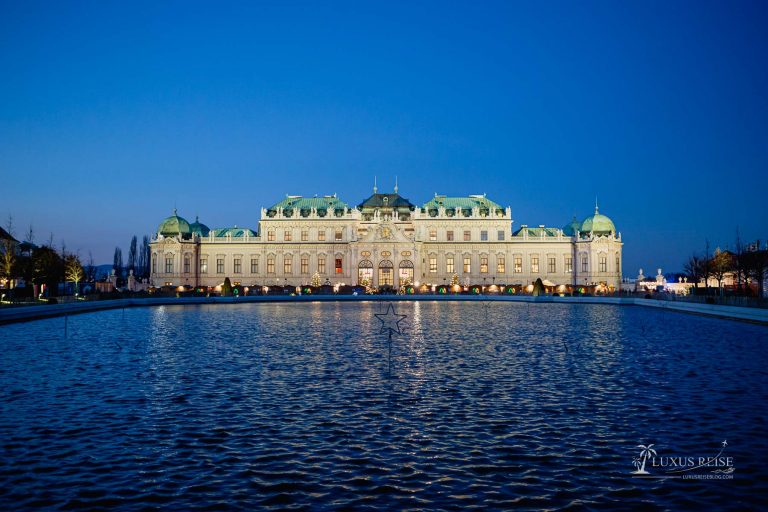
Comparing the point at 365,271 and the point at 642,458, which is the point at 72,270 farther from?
the point at 642,458

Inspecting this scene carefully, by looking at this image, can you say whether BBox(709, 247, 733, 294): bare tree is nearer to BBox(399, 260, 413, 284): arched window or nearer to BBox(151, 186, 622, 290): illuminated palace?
BBox(151, 186, 622, 290): illuminated palace

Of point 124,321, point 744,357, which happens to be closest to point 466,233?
point 124,321

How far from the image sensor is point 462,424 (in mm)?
14586

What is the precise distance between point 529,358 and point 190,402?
533 inches

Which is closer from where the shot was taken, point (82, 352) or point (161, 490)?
point (161, 490)

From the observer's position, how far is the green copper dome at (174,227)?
115m

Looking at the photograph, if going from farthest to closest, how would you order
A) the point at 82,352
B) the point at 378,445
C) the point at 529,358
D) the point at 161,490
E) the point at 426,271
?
the point at 426,271, the point at 82,352, the point at 529,358, the point at 378,445, the point at 161,490

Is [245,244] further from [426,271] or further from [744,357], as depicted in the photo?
[744,357]

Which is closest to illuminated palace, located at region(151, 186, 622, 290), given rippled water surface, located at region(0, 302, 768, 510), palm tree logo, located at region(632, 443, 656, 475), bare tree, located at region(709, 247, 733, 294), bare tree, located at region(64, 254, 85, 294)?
bare tree, located at region(709, 247, 733, 294)

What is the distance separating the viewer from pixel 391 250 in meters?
Answer: 109

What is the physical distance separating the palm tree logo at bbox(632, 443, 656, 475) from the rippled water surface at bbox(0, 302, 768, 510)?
0.19 metres

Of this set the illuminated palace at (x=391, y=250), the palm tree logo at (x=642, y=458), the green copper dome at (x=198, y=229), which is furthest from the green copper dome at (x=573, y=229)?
the palm tree logo at (x=642, y=458)

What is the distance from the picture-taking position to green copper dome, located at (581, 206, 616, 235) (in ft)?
371

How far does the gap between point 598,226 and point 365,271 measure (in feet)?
134
